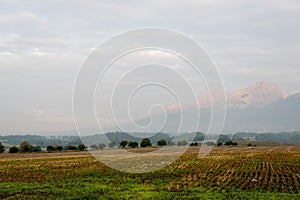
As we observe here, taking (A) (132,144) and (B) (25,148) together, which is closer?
(B) (25,148)

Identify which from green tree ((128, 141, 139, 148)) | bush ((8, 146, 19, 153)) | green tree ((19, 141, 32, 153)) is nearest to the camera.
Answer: bush ((8, 146, 19, 153))

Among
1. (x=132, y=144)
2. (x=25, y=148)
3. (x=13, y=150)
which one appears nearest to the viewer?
(x=13, y=150)

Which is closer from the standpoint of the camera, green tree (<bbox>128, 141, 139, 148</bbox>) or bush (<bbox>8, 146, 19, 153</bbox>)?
bush (<bbox>8, 146, 19, 153</bbox>)

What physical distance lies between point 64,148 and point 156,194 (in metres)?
130

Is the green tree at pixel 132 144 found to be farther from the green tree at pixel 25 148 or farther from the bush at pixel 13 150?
the bush at pixel 13 150

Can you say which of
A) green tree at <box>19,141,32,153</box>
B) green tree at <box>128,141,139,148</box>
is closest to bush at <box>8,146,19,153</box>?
green tree at <box>19,141,32,153</box>

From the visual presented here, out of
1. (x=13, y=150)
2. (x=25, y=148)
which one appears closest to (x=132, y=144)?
(x=25, y=148)

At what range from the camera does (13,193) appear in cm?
2627

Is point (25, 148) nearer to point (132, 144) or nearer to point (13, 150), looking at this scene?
point (13, 150)

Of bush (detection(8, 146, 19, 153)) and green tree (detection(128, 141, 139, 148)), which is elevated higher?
green tree (detection(128, 141, 139, 148))

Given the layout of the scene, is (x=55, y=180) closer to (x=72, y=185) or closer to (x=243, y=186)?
(x=72, y=185)

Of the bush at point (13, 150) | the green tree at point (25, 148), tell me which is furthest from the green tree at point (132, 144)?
the bush at point (13, 150)

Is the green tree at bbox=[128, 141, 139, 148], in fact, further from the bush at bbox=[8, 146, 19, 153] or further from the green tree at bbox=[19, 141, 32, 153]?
the bush at bbox=[8, 146, 19, 153]

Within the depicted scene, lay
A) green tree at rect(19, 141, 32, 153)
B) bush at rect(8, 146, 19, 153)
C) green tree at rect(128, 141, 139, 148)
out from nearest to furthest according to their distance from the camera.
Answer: bush at rect(8, 146, 19, 153)
green tree at rect(19, 141, 32, 153)
green tree at rect(128, 141, 139, 148)
